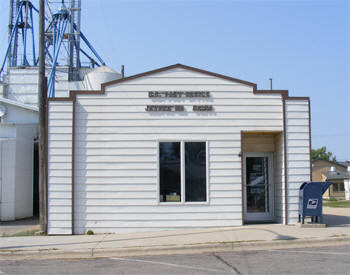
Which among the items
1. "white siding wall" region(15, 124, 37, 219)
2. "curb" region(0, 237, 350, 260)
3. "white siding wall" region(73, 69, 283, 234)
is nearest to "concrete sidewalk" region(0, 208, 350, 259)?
"curb" region(0, 237, 350, 260)

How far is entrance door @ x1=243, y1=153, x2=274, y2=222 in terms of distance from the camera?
13250mm

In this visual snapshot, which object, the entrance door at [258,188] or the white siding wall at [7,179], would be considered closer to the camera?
the entrance door at [258,188]

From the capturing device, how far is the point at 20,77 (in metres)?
38.3

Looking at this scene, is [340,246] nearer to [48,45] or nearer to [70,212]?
[70,212]

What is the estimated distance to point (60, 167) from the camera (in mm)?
12086

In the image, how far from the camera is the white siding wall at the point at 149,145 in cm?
1211

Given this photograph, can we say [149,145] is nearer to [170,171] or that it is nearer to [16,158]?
[170,171]

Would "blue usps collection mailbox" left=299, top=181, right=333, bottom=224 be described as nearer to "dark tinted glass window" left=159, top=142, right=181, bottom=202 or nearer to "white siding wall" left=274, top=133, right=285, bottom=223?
"white siding wall" left=274, top=133, right=285, bottom=223

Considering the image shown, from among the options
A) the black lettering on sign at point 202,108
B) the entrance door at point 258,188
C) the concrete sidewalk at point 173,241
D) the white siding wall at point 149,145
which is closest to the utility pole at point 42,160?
the white siding wall at point 149,145

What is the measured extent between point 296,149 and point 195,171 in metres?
3.11

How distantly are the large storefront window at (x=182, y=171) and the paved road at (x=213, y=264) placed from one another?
10.9 ft

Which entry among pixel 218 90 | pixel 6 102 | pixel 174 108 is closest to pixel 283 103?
pixel 218 90

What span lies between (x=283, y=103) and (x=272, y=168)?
7.26ft

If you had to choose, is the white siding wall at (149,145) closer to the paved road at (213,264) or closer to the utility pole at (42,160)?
the utility pole at (42,160)
